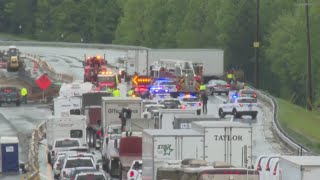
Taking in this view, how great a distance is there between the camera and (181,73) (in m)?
84.4

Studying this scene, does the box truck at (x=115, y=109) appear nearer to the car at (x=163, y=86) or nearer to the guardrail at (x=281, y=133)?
the guardrail at (x=281, y=133)

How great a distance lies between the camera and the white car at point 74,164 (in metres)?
37.0

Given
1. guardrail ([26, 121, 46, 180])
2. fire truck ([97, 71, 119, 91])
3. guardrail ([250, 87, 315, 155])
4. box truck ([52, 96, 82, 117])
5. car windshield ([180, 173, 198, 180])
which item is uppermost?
fire truck ([97, 71, 119, 91])

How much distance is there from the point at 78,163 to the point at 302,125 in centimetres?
2204

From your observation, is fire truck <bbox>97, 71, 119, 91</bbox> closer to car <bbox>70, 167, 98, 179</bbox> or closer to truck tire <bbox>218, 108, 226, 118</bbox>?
truck tire <bbox>218, 108, 226, 118</bbox>

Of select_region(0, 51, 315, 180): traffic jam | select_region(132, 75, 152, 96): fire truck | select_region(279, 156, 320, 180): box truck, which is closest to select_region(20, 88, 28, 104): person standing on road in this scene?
select_region(0, 51, 315, 180): traffic jam

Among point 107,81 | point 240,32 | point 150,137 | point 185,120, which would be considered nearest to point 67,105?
point 185,120

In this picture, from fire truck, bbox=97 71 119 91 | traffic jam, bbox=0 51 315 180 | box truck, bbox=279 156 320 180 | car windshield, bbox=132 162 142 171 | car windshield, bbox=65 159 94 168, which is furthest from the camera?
fire truck, bbox=97 71 119 91

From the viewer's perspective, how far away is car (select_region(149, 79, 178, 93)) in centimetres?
7518

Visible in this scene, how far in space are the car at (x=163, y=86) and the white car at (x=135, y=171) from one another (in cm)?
3950

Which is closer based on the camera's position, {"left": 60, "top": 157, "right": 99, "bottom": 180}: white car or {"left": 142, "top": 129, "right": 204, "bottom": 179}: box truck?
{"left": 142, "top": 129, "right": 204, "bottom": 179}: box truck

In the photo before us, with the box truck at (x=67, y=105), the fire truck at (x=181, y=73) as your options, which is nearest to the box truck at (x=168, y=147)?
the box truck at (x=67, y=105)

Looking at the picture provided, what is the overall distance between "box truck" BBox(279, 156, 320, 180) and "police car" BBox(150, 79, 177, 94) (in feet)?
165

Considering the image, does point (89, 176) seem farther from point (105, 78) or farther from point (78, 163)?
point (105, 78)
